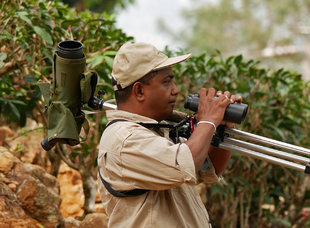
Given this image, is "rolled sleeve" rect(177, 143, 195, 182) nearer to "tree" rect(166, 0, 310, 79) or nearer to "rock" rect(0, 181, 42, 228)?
"rock" rect(0, 181, 42, 228)

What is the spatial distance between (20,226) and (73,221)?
0.56 meters

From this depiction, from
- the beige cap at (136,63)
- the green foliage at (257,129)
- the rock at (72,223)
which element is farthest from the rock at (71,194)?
the beige cap at (136,63)

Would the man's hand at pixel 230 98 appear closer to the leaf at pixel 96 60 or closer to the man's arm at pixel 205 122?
the man's arm at pixel 205 122

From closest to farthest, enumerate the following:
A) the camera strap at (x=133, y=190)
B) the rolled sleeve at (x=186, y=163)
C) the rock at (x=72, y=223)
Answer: the rolled sleeve at (x=186, y=163), the camera strap at (x=133, y=190), the rock at (x=72, y=223)

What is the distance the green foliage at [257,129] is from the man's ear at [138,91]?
7.59ft

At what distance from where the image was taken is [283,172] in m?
4.82

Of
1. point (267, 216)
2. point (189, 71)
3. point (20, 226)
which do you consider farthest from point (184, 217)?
point (267, 216)

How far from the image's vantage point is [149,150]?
186 cm

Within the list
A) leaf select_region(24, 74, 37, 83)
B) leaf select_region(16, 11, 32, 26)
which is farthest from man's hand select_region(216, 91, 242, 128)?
leaf select_region(24, 74, 37, 83)

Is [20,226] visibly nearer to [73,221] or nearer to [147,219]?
[73,221]

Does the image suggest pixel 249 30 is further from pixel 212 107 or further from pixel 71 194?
pixel 212 107

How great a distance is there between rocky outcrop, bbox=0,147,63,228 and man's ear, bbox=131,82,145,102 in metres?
1.48

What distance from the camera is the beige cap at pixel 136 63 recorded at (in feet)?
6.77

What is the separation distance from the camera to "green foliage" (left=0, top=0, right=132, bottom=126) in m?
3.48
